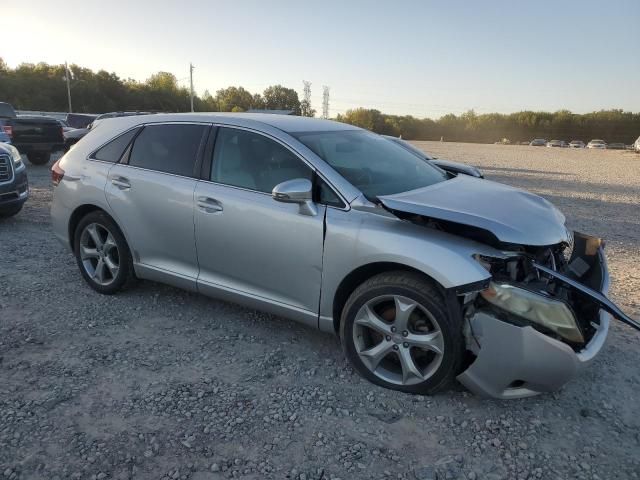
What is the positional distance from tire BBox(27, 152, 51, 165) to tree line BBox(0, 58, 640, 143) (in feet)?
175

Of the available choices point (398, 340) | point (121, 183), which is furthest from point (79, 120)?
point (398, 340)

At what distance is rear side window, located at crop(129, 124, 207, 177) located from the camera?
3.85m

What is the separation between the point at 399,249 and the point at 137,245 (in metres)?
2.34

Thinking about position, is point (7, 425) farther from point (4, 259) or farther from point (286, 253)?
point (4, 259)

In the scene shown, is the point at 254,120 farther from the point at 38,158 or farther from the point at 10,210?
the point at 38,158

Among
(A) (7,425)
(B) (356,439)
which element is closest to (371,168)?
(B) (356,439)

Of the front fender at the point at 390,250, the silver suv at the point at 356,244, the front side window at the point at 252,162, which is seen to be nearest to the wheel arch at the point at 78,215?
the silver suv at the point at 356,244

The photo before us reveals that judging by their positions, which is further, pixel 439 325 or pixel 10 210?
pixel 10 210

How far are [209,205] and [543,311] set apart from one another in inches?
91.3

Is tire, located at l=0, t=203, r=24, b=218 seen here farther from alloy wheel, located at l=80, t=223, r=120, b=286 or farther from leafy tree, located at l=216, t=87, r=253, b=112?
leafy tree, located at l=216, t=87, r=253, b=112

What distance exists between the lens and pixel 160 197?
3.85 m

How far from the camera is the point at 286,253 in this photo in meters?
3.26

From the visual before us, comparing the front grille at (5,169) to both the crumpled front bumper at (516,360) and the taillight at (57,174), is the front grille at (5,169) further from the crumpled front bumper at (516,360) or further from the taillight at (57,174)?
the crumpled front bumper at (516,360)

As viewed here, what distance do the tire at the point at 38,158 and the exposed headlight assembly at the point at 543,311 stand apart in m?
15.0
